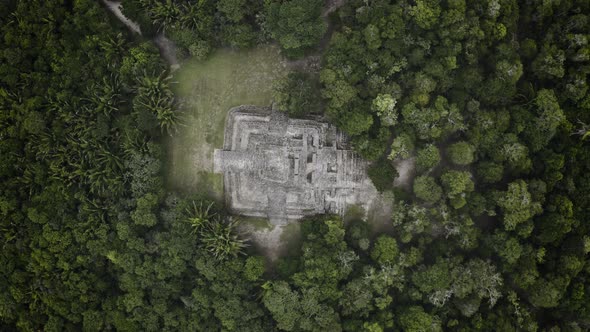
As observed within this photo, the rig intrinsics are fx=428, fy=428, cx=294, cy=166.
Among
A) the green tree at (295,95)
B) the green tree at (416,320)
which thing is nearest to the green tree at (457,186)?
the green tree at (416,320)

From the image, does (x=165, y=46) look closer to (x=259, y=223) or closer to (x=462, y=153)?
(x=259, y=223)

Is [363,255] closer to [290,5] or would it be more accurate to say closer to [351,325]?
[351,325]

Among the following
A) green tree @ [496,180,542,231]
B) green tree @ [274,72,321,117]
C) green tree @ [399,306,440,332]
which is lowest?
green tree @ [399,306,440,332]

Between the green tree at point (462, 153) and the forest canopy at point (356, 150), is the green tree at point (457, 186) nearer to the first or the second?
the forest canopy at point (356, 150)

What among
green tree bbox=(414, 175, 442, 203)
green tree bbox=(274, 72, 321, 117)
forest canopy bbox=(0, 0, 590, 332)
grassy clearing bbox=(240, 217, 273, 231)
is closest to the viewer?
forest canopy bbox=(0, 0, 590, 332)

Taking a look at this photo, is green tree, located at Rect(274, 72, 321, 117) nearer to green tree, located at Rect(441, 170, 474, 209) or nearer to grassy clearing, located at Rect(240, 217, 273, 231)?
grassy clearing, located at Rect(240, 217, 273, 231)

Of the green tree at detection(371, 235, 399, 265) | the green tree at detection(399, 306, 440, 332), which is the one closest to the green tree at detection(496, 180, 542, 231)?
the green tree at detection(371, 235, 399, 265)
